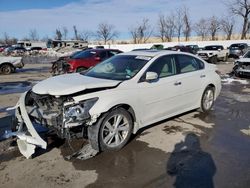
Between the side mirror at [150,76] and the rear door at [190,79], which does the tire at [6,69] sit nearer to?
the rear door at [190,79]

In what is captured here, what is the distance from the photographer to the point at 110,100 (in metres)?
4.98

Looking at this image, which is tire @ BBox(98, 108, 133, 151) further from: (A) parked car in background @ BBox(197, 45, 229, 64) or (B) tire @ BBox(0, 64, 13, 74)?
(A) parked car in background @ BBox(197, 45, 229, 64)

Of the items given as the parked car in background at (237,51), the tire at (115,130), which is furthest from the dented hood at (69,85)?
the parked car in background at (237,51)

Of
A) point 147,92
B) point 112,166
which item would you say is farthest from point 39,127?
point 147,92

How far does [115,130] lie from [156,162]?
2.96ft

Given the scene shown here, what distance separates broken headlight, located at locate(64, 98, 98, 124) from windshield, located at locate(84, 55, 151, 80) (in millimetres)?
1122

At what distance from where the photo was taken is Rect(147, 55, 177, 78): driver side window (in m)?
6.12

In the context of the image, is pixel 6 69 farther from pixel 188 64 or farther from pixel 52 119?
pixel 52 119

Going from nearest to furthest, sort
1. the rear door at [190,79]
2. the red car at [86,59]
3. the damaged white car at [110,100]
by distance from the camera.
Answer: the damaged white car at [110,100], the rear door at [190,79], the red car at [86,59]

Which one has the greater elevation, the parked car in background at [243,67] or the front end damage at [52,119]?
the front end damage at [52,119]

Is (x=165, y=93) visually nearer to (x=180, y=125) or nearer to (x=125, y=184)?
(x=180, y=125)

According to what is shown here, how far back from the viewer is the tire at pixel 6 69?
19.0 m

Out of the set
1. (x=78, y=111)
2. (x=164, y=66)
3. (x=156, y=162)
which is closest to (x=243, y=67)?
(x=164, y=66)

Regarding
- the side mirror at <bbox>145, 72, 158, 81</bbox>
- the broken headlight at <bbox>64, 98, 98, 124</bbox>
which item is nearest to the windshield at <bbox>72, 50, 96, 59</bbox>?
the side mirror at <bbox>145, 72, 158, 81</bbox>
